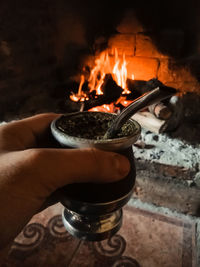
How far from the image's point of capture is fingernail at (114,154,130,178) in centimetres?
69

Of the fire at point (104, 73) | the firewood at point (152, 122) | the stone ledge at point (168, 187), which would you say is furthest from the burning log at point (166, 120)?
the fire at point (104, 73)

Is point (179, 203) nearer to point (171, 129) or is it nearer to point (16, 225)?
point (171, 129)

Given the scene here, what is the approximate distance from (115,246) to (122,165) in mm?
678

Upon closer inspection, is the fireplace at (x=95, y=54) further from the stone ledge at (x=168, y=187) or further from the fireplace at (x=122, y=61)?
the stone ledge at (x=168, y=187)

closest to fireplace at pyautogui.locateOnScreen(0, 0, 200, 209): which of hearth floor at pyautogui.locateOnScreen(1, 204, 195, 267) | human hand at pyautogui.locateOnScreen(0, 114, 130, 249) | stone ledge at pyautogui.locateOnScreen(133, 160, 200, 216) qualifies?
stone ledge at pyautogui.locateOnScreen(133, 160, 200, 216)

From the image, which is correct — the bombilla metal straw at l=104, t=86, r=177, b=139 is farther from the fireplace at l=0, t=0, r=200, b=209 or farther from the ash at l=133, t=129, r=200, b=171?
the fireplace at l=0, t=0, r=200, b=209

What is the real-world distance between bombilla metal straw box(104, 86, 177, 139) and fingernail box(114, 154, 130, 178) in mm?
69

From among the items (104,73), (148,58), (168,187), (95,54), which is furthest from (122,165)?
(95,54)

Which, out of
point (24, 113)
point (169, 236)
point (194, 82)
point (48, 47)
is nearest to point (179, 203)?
point (169, 236)

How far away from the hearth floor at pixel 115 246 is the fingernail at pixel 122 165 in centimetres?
62

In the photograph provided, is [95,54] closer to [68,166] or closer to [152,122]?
[152,122]

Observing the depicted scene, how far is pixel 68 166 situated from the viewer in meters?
0.66

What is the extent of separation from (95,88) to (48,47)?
625 millimetres

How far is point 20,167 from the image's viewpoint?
2.12 ft
